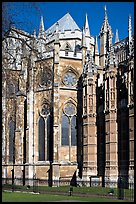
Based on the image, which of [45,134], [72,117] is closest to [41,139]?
[45,134]

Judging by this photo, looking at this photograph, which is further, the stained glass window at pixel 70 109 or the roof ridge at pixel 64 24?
the roof ridge at pixel 64 24

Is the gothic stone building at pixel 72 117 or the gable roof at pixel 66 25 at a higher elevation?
the gable roof at pixel 66 25

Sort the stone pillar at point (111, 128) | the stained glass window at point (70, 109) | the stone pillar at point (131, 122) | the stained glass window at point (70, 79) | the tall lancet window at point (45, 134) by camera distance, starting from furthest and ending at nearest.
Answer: the stained glass window at point (70, 79), the stained glass window at point (70, 109), the tall lancet window at point (45, 134), the stone pillar at point (111, 128), the stone pillar at point (131, 122)

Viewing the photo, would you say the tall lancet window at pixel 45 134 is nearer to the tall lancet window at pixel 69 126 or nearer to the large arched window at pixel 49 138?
the large arched window at pixel 49 138

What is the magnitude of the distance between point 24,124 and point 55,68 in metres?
6.65

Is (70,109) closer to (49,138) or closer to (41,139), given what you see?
(49,138)

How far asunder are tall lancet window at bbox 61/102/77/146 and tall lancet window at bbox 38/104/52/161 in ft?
4.37

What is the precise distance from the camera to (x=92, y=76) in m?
34.8

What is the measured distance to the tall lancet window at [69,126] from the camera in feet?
122

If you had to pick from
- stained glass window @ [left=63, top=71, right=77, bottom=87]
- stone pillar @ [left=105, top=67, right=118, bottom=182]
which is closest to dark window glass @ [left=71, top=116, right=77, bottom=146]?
stained glass window @ [left=63, top=71, right=77, bottom=87]

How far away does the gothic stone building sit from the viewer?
31.2m

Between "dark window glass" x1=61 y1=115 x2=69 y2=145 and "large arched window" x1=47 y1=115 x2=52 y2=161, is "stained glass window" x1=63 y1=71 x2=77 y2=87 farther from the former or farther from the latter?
"large arched window" x1=47 y1=115 x2=52 y2=161

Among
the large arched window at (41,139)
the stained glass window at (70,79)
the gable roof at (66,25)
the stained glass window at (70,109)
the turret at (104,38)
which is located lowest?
the large arched window at (41,139)

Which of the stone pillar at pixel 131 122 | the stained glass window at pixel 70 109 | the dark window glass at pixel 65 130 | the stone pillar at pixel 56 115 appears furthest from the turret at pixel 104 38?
the stone pillar at pixel 131 122
